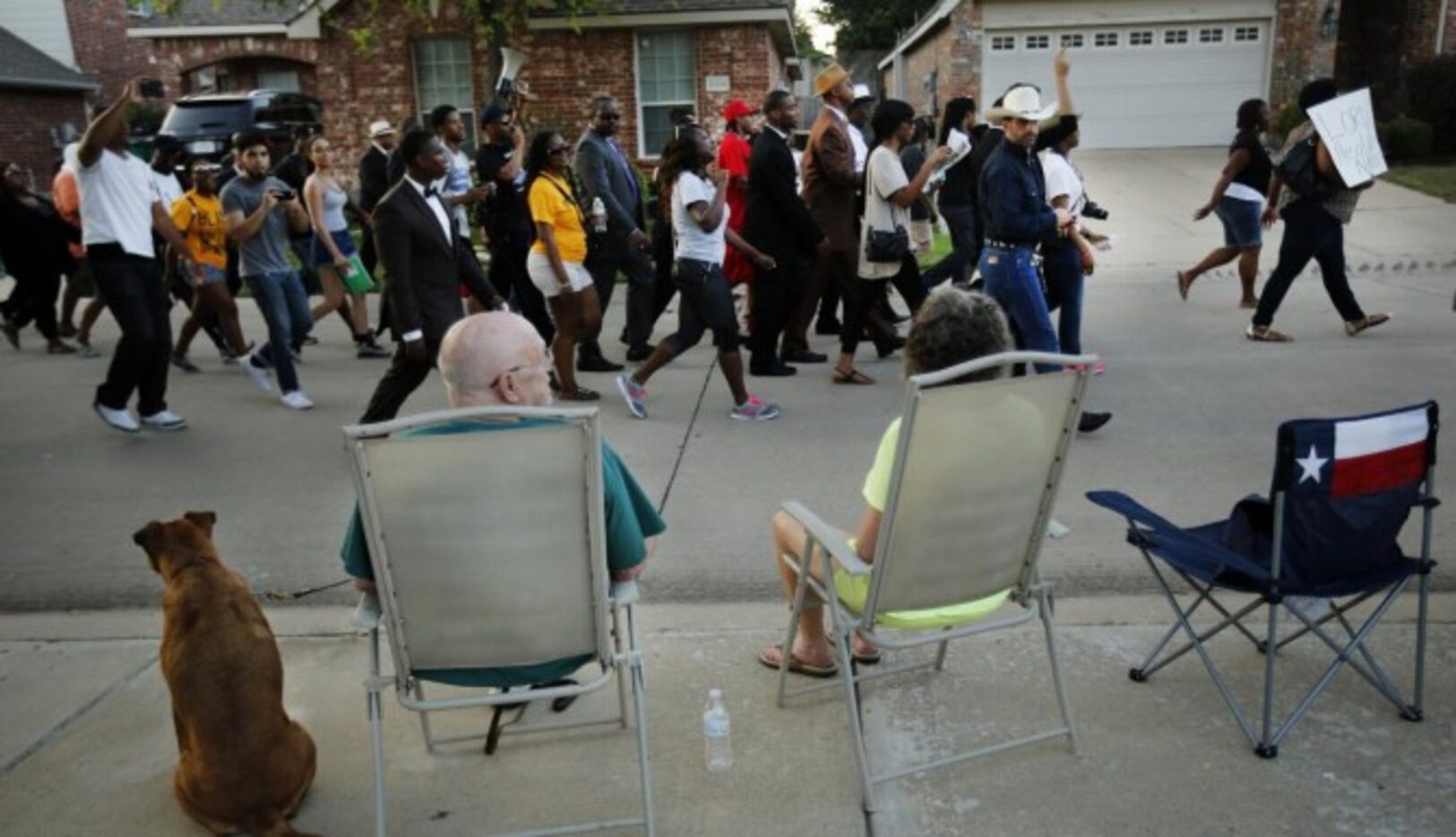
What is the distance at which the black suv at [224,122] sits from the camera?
1708 cm

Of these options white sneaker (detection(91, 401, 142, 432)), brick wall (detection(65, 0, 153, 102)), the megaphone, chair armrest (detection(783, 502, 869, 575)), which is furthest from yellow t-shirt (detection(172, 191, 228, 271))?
brick wall (detection(65, 0, 153, 102))

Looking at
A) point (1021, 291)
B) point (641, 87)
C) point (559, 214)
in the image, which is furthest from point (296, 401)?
point (641, 87)

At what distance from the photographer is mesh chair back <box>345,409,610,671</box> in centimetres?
235

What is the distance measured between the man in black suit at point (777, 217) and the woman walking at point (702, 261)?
1.61 ft

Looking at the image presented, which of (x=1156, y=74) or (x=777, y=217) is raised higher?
(x=1156, y=74)

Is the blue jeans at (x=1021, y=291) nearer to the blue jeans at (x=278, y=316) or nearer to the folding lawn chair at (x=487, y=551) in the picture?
the folding lawn chair at (x=487, y=551)

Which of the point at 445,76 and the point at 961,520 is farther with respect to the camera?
the point at 445,76

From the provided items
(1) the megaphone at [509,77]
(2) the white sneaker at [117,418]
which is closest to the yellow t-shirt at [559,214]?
(2) the white sneaker at [117,418]

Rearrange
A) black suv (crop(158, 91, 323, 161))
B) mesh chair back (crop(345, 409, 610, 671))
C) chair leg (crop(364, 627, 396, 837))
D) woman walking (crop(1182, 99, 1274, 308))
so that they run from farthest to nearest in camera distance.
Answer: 1. black suv (crop(158, 91, 323, 161))
2. woman walking (crop(1182, 99, 1274, 308))
3. chair leg (crop(364, 627, 396, 837))
4. mesh chair back (crop(345, 409, 610, 671))

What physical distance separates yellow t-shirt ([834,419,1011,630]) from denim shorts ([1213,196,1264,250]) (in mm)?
6978

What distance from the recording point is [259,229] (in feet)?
23.0

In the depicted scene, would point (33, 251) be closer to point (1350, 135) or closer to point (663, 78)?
point (1350, 135)

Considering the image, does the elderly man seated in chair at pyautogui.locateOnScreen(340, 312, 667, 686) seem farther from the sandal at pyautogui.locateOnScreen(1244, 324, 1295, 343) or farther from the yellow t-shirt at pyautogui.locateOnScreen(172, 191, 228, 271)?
the sandal at pyautogui.locateOnScreen(1244, 324, 1295, 343)

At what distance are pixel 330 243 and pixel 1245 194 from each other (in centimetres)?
710
